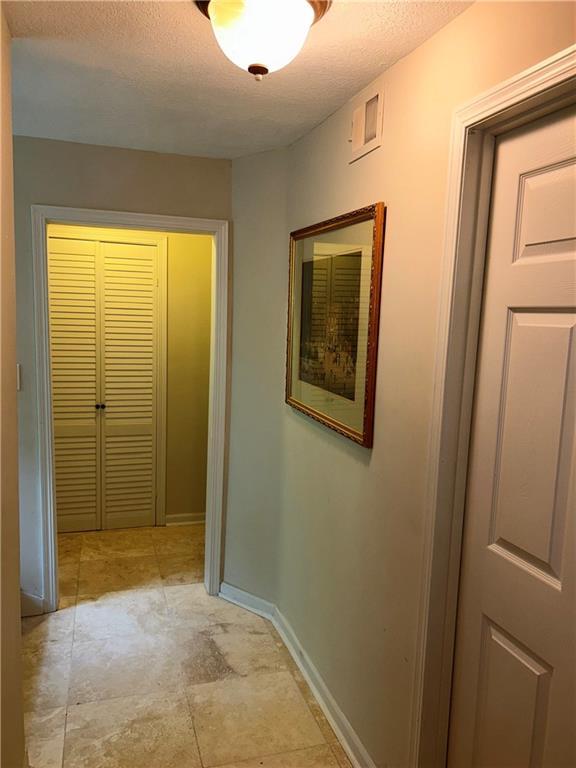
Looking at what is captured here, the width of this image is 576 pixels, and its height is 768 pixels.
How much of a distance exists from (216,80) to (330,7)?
1.83 feet

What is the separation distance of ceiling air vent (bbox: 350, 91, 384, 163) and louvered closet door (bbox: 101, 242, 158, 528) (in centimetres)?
203

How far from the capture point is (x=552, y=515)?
116cm

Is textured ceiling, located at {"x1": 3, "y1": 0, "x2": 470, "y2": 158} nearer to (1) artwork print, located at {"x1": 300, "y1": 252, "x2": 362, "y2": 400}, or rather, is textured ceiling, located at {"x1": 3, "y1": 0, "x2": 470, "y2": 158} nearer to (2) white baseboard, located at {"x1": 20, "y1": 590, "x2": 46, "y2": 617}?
(1) artwork print, located at {"x1": 300, "y1": 252, "x2": 362, "y2": 400}

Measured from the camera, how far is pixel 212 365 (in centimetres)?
274

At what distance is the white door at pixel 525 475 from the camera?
1120 millimetres

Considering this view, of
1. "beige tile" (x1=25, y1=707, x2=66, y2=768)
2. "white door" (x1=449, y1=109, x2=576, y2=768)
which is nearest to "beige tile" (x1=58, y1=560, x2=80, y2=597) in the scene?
"beige tile" (x1=25, y1=707, x2=66, y2=768)

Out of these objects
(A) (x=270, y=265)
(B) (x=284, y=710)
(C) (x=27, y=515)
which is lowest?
(B) (x=284, y=710)

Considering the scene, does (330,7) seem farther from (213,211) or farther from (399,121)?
(213,211)

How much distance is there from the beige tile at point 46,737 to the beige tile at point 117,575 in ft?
2.92

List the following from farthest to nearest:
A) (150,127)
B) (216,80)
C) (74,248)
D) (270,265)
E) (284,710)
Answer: (74,248), (270,265), (150,127), (284,710), (216,80)

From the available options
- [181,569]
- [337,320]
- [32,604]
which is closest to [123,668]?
[32,604]

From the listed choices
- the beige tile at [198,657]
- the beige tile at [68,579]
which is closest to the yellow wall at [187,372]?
the beige tile at [68,579]

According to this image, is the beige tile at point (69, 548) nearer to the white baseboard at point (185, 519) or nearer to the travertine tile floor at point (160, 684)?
the travertine tile floor at point (160, 684)

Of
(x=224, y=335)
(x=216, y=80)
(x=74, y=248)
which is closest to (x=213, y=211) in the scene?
(x=224, y=335)
